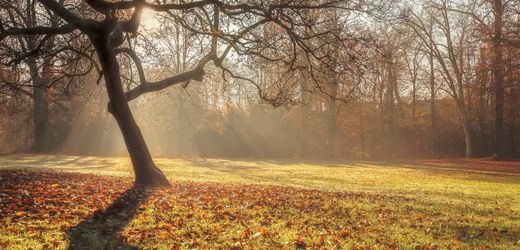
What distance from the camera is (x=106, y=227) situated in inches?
322

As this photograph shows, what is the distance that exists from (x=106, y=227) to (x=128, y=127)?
6.68 m

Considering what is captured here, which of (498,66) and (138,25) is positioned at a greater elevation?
(498,66)

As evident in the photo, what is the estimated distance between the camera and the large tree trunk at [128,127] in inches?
555

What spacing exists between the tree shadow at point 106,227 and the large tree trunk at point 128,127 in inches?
135

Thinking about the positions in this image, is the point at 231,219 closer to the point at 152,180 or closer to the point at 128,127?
the point at 152,180

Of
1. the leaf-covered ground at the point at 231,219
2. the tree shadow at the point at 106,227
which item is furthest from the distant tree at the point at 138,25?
the tree shadow at the point at 106,227

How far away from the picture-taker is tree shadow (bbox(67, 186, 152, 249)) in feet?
23.1

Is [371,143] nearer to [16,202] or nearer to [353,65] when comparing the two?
[353,65]

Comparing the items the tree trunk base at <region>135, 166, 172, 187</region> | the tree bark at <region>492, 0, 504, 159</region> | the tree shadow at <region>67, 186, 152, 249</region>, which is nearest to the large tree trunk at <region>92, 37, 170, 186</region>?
the tree trunk base at <region>135, 166, 172, 187</region>

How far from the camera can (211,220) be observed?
30.3ft

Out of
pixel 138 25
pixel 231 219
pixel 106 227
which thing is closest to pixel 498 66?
pixel 138 25

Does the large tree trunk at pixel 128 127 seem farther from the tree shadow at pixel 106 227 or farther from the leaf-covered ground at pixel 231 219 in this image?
the tree shadow at pixel 106 227

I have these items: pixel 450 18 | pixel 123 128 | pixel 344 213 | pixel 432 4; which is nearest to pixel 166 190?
pixel 123 128

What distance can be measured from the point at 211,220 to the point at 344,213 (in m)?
3.31
